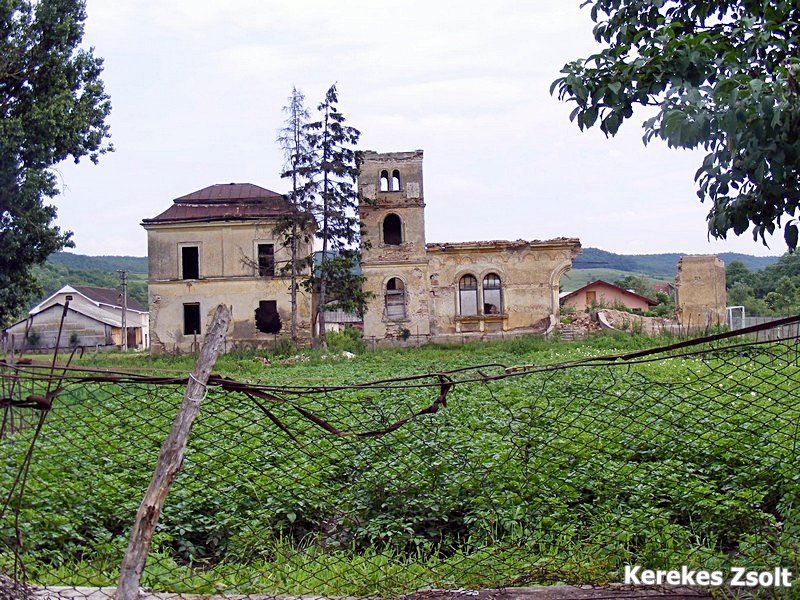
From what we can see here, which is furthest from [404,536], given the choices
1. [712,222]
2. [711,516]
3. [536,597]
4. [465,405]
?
[465,405]

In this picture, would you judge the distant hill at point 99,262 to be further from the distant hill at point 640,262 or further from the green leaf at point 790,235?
the green leaf at point 790,235

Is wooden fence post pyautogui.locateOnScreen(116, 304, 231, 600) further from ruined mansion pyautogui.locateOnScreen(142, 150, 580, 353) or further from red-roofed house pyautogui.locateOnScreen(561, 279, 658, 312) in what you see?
red-roofed house pyautogui.locateOnScreen(561, 279, 658, 312)

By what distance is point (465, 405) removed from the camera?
10.2m

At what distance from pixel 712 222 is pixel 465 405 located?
6.26 metres

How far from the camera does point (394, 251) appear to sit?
33.4m

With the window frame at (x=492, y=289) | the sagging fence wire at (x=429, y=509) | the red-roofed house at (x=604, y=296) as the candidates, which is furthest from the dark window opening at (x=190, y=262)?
the red-roofed house at (x=604, y=296)

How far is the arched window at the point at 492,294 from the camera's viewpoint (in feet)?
111

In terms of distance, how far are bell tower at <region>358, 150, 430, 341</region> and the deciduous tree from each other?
28.6 meters

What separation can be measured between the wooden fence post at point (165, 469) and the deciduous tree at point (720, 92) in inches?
95.3

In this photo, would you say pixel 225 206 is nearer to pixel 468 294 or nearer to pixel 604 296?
pixel 468 294

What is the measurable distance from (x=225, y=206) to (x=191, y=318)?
18.1 ft

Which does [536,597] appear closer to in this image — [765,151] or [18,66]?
[765,151]

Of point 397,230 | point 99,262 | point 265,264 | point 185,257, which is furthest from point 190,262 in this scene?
point 99,262

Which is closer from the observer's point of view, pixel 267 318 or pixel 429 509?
pixel 429 509
